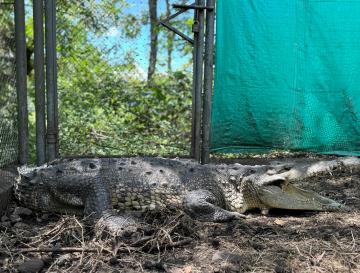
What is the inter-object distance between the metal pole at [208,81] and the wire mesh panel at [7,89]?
6.59 ft

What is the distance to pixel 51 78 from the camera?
15.9ft

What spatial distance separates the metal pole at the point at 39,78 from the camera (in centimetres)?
476

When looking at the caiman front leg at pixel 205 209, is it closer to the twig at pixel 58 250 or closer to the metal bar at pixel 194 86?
the twig at pixel 58 250

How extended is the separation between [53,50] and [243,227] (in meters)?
2.71

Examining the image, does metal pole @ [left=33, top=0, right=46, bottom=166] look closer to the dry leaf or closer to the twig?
the twig

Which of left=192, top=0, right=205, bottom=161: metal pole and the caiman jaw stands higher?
left=192, top=0, right=205, bottom=161: metal pole

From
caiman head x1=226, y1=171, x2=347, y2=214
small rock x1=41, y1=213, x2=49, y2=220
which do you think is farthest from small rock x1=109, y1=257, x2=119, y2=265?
caiman head x1=226, y1=171, x2=347, y2=214

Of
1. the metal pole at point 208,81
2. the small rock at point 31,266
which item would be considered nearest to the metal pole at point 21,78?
the metal pole at point 208,81

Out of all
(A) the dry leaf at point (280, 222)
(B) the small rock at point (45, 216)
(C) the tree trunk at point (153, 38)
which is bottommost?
(B) the small rock at point (45, 216)

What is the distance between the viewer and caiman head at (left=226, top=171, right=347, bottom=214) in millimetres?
3939

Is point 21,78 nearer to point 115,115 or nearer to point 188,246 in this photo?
point 115,115

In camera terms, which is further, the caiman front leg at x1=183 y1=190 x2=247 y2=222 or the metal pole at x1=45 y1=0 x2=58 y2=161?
the metal pole at x1=45 y1=0 x2=58 y2=161

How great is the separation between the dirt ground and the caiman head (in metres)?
0.16

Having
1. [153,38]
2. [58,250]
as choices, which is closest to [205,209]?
[58,250]
